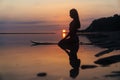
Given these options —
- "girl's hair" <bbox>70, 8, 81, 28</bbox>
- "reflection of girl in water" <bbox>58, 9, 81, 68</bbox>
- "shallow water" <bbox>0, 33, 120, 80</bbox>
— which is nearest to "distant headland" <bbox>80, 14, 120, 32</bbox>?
"shallow water" <bbox>0, 33, 120, 80</bbox>

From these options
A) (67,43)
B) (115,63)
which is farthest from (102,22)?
(115,63)

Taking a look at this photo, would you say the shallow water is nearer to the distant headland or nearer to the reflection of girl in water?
the reflection of girl in water

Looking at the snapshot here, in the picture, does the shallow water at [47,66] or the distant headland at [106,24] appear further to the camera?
the distant headland at [106,24]

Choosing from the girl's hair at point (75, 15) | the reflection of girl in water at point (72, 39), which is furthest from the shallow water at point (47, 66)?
the girl's hair at point (75, 15)

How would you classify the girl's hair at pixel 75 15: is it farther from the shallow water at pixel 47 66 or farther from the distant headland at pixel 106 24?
the distant headland at pixel 106 24

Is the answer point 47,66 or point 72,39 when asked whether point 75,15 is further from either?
point 47,66

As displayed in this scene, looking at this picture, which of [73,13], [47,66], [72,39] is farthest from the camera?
[72,39]

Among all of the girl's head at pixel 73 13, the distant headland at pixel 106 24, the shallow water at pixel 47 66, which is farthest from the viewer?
the distant headland at pixel 106 24

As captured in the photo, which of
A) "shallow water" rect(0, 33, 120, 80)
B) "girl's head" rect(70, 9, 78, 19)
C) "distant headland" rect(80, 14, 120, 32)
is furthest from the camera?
"distant headland" rect(80, 14, 120, 32)

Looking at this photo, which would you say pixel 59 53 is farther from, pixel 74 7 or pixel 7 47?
pixel 7 47

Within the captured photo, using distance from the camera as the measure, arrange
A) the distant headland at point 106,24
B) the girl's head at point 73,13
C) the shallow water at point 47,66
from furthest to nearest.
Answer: the distant headland at point 106,24, the girl's head at point 73,13, the shallow water at point 47,66

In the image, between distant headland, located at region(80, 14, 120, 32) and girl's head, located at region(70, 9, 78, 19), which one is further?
distant headland, located at region(80, 14, 120, 32)

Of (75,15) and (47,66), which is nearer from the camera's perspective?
(47,66)

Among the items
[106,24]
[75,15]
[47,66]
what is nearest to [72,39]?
[75,15]
